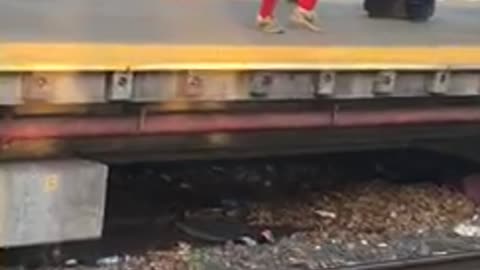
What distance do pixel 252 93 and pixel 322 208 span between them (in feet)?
7.98

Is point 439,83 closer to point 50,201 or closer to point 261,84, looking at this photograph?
point 261,84

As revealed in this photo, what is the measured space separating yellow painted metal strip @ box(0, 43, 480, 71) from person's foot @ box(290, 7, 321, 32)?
87 cm

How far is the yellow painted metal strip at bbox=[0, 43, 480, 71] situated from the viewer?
6068 millimetres

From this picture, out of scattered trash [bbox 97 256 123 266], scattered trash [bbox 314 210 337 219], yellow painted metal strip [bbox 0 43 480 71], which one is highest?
yellow painted metal strip [bbox 0 43 480 71]

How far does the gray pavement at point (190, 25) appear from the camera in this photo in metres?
7.01

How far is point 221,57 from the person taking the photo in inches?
266

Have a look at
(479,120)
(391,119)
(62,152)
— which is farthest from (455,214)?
(62,152)

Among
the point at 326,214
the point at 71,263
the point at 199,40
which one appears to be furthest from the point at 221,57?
the point at 326,214

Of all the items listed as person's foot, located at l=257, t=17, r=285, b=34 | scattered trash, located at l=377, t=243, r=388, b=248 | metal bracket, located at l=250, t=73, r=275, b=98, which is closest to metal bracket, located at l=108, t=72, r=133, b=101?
metal bracket, located at l=250, t=73, r=275, b=98

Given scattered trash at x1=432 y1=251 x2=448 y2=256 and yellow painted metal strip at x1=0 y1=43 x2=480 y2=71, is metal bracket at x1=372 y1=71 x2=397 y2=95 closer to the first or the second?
yellow painted metal strip at x1=0 y1=43 x2=480 y2=71

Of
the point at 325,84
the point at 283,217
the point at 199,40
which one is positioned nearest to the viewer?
the point at 199,40

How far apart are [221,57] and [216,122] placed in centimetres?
51

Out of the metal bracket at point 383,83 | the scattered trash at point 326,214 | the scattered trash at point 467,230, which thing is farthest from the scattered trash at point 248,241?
the scattered trash at point 467,230

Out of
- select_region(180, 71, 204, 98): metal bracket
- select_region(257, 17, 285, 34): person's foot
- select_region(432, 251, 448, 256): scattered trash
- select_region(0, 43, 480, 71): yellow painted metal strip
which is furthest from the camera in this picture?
select_region(257, 17, 285, 34): person's foot
